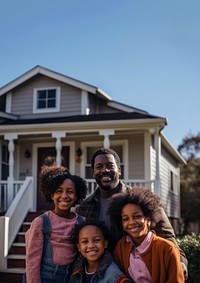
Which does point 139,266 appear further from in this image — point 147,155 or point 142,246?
point 147,155

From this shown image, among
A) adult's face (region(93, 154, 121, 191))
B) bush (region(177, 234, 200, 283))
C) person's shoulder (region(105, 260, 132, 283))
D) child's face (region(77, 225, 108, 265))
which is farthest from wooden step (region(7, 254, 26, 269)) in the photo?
person's shoulder (region(105, 260, 132, 283))

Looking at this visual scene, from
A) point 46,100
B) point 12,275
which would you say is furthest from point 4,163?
point 12,275

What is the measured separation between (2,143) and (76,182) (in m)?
9.39

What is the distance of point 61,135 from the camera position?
10555 mm

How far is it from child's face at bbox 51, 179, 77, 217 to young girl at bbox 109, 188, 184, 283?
342 mm

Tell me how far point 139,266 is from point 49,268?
650 millimetres

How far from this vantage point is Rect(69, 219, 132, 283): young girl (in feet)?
8.20

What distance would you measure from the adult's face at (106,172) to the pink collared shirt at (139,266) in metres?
0.62

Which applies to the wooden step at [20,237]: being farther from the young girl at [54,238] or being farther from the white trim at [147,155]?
the young girl at [54,238]

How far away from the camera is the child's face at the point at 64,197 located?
2822mm

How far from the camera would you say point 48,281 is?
2.68 meters

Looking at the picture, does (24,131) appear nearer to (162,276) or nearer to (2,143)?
(2,143)

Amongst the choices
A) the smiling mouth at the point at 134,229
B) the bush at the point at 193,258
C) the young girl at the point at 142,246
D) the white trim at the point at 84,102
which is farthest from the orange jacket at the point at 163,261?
the white trim at the point at 84,102

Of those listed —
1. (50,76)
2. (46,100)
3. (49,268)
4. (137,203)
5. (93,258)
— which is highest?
(50,76)
